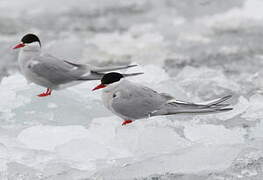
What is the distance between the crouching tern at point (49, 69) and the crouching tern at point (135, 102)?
49 cm

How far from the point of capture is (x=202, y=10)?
845cm

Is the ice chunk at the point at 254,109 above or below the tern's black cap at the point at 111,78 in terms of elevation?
below

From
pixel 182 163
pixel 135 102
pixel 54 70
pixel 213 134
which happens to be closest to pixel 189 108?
pixel 213 134

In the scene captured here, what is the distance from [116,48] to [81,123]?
8.90ft

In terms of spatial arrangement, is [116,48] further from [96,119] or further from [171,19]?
[96,119]

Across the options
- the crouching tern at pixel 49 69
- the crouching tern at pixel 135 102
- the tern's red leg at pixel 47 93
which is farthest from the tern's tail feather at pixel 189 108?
the tern's red leg at pixel 47 93

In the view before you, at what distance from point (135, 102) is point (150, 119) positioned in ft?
0.96

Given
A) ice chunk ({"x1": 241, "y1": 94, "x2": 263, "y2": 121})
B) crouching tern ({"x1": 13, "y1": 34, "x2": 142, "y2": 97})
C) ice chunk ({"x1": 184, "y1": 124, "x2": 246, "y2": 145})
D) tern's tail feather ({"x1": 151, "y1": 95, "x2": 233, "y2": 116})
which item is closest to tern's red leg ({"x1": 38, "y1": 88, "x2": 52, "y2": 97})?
crouching tern ({"x1": 13, "y1": 34, "x2": 142, "y2": 97})

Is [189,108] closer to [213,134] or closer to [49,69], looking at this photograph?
[213,134]

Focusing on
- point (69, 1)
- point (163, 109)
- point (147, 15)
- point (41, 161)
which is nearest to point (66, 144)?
point (41, 161)

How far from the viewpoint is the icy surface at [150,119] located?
12.2ft

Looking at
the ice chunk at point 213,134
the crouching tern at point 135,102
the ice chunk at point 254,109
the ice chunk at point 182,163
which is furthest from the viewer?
the ice chunk at point 254,109

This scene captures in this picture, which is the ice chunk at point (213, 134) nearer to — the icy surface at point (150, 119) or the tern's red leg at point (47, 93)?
the icy surface at point (150, 119)

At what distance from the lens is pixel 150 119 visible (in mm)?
4422
